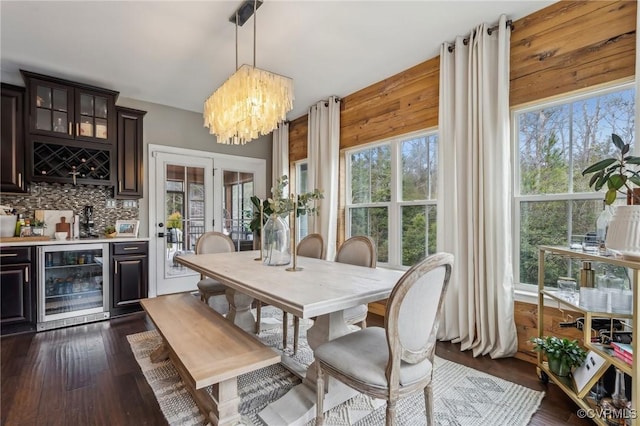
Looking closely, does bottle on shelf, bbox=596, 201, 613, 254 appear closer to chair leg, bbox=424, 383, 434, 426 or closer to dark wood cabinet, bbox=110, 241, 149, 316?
chair leg, bbox=424, 383, 434, 426

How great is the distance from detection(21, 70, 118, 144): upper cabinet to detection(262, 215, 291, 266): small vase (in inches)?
108

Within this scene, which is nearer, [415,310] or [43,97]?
[415,310]

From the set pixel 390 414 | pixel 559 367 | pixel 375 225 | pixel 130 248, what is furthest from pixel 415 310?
pixel 130 248

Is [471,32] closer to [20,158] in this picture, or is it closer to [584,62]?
[584,62]

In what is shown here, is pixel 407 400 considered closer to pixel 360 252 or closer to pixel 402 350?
pixel 402 350

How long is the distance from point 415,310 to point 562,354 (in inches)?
52.7

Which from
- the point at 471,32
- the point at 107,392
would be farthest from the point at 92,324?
the point at 471,32

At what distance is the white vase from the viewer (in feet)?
4.66

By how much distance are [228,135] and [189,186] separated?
2282 mm

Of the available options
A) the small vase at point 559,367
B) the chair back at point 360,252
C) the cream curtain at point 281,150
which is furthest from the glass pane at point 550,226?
the cream curtain at point 281,150

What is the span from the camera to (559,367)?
1.88m

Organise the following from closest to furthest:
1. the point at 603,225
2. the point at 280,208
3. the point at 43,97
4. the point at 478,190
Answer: the point at 603,225 < the point at 280,208 < the point at 478,190 < the point at 43,97

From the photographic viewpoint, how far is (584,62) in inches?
84.4

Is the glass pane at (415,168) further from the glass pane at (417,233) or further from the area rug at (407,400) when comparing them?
the area rug at (407,400)
